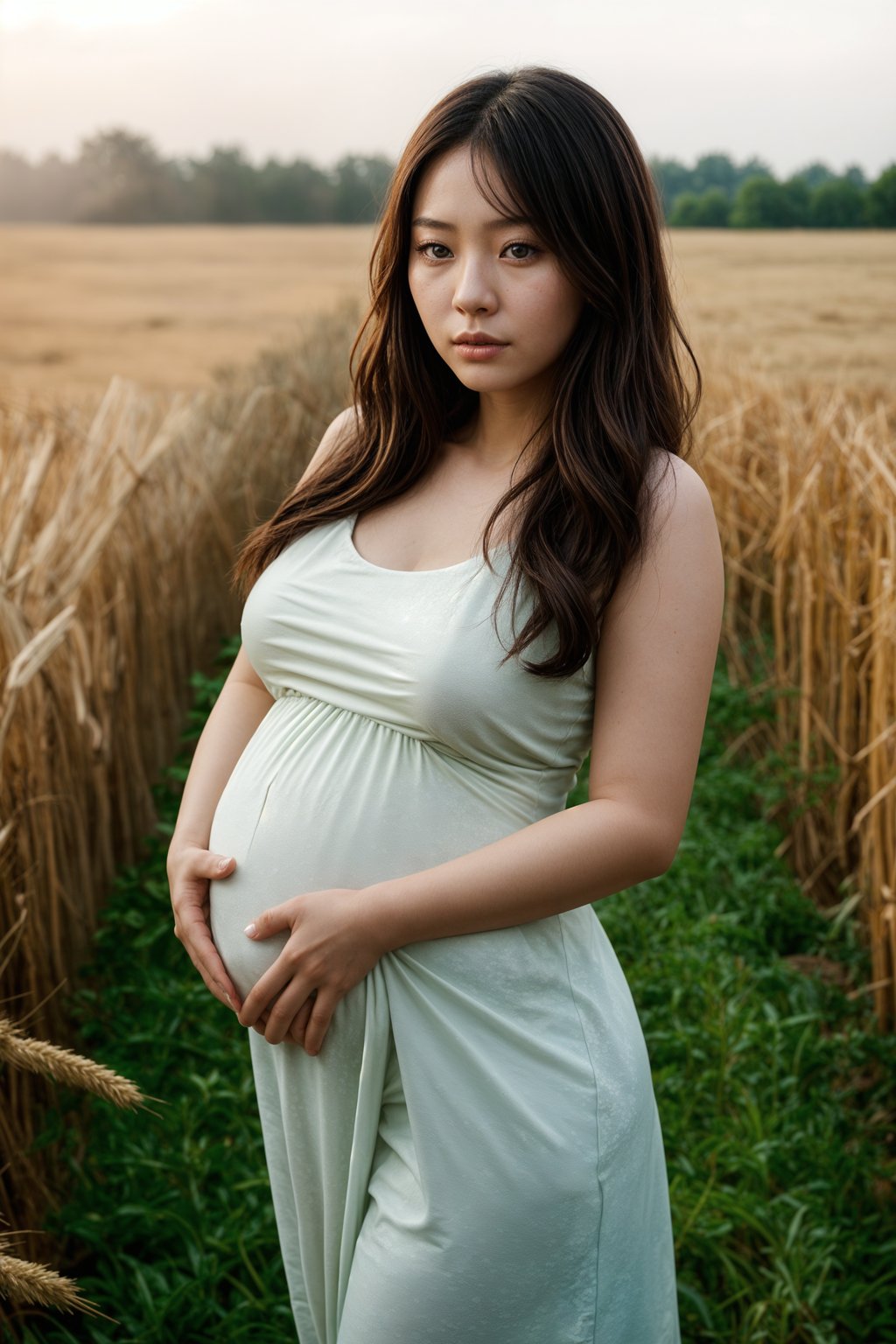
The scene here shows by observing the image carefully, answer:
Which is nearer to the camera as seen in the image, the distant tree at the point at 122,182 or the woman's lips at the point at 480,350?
the woman's lips at the point at 480,350

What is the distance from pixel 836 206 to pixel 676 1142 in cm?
308

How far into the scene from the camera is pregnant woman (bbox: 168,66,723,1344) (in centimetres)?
74

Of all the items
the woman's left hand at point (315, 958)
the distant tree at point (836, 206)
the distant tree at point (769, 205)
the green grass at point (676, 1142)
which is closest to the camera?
the woman's left hand at point (315, 958)

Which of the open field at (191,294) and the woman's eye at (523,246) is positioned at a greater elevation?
the open field at (191,294)

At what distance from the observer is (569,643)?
29.2 inches

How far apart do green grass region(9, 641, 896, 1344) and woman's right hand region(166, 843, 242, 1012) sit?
0.60 m

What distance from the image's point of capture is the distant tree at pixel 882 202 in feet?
11.3

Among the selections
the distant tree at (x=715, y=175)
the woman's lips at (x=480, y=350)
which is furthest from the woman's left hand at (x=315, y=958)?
the distant tree at (x=715, y=175)

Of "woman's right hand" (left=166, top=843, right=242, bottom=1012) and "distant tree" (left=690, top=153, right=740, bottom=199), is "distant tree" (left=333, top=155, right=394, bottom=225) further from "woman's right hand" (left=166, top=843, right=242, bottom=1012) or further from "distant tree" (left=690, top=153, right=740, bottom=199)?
"woman's right hand" (left=166, top=843, right=242, bottom=1012)

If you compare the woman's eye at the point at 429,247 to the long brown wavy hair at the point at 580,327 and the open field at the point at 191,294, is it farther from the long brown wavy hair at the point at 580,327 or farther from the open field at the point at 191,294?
the open field at the point at 191,294

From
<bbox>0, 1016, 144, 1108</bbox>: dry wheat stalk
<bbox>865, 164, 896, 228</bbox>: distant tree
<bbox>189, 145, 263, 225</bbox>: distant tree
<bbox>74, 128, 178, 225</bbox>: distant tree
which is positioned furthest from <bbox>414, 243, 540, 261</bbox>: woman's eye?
<bbox>189, 145, 263, 225</bbox>: distant tree

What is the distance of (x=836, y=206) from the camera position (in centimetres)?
360

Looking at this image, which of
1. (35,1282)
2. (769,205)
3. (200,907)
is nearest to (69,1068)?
(35,1282)

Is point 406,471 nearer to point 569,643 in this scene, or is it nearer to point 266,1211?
point 569,643
